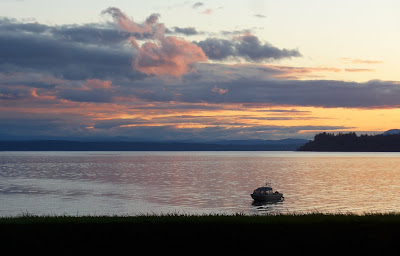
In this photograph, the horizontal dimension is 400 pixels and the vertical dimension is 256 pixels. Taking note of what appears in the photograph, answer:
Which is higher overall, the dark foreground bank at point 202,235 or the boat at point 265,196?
the dark foreground bank at point 202,235

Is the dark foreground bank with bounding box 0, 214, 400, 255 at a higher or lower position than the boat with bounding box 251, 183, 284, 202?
higher

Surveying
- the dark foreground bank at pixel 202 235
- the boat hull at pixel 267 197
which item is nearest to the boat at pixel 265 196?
the boat hull at pixel 267 197

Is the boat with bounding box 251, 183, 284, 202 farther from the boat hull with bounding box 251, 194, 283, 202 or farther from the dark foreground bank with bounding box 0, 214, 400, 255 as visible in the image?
the dark foreground bank with bounding box 0, 214, 400, 255

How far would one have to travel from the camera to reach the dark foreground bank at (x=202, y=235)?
18500 millimetres

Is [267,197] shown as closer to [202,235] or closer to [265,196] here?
[265,196]

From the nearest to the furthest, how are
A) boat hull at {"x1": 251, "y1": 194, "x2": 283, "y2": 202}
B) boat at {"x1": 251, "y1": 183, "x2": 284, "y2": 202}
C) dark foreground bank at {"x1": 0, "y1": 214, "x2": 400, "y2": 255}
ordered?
dark foreground bank at {"x1": 0, "y1": 214, "x2": 400, "y2": 255} < boat hull at {"x1": 251, "y1": 194, "x2": 283, "y2": 202} < boat at {"x1": 251, "y1": 183, "x2": 284, "y2": 202}

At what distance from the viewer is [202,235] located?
1889 cm

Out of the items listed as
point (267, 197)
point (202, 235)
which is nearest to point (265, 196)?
point (267, 197)

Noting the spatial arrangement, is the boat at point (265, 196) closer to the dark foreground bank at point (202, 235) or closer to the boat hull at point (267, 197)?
the boat hull at point (267, 197)

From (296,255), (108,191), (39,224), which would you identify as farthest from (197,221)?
(108,191)

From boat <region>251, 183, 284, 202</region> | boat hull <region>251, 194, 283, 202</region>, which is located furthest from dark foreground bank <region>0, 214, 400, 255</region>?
boat <region>251, 183, 284, 202</region>

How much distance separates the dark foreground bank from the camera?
18.5 metres

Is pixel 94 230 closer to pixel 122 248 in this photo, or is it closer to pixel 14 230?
pixel 122 248

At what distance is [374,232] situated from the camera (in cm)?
1898
